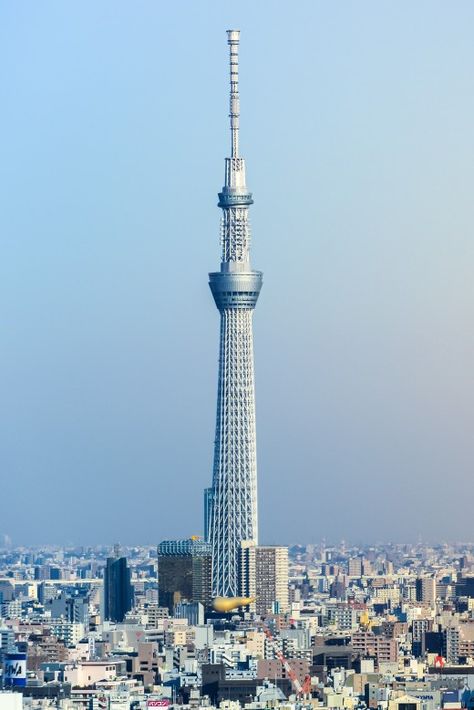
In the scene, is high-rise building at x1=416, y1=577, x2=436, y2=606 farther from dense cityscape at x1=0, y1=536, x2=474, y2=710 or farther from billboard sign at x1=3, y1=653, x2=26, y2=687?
billboard sign at x1=3, y1=653, x2=26, y2=687

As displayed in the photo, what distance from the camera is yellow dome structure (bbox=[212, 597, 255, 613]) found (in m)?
81.6

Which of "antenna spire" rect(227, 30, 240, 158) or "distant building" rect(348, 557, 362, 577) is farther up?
"antenna spire" rect(227, 30, 240, 158)

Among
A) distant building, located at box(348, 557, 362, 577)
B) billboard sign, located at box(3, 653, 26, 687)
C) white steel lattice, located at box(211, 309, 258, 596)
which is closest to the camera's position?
billboard sign, located at box(3, 653, 26, 687)

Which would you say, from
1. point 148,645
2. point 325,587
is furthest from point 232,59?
point 325,587

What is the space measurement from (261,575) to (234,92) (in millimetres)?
12870

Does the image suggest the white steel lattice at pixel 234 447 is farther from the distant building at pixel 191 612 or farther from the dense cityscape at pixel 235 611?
the distant building at pixel 191 612

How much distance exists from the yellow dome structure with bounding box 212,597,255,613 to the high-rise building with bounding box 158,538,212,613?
1.16 feet

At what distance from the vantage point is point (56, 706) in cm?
4669

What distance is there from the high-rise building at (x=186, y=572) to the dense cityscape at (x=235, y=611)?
0.05m

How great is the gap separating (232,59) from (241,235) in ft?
15.7

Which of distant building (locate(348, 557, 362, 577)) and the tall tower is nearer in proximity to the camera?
the tall tower

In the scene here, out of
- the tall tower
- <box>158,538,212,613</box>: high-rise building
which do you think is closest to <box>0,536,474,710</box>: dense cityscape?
<box>158,538,212,613</box>: high-rise building

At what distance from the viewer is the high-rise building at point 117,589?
80.5 meters

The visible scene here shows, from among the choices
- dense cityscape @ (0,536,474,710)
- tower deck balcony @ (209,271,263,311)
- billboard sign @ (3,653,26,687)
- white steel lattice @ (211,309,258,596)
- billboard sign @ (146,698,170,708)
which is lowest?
billboard sign @ (146,698,170,708)
